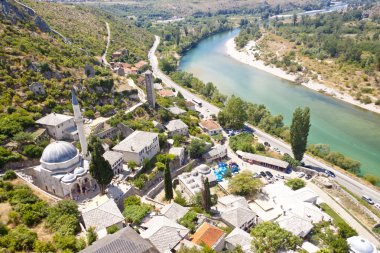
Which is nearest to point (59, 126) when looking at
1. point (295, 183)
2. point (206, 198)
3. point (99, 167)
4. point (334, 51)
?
point (99, 167)

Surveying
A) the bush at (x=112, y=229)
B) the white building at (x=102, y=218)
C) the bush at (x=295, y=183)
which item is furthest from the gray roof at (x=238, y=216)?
the bush at (x=112, y=229)

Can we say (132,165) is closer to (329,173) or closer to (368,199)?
(329,173)

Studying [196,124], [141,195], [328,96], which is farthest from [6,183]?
[328,96]

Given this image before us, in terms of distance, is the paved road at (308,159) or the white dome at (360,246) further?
the paved road at (308,159)

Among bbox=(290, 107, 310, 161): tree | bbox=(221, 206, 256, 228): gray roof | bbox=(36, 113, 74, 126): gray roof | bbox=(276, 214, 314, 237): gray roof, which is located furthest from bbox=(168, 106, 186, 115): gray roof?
bbox=(276, 214, 314, 237): gray roof

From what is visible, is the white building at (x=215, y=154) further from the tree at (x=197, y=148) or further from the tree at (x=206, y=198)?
the tree at (x=206, y=198)

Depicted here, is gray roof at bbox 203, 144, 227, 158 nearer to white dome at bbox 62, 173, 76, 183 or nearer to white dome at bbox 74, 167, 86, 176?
white dome at bbox 74, 167, 86, 176
